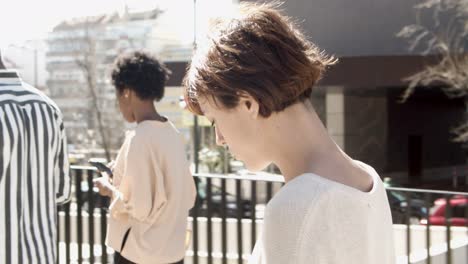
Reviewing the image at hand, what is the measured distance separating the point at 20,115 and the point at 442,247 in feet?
12.8

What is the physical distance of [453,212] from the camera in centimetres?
514

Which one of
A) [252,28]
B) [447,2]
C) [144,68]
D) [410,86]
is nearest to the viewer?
[252,28]

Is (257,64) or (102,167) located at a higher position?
(257,64)

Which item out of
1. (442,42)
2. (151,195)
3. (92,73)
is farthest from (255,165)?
(92,73)

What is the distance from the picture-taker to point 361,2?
77.6 ft

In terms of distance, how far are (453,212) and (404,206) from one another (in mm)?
343

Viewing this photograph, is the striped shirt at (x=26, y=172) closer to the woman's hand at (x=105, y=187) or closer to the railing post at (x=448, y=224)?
the woman's hand at (x=105, y=187)

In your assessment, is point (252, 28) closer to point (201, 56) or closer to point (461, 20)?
point (201, 56)

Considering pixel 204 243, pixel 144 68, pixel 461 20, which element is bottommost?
pixel 204 243

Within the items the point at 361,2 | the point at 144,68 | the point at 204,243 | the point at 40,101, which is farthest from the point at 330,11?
the point at 40,101

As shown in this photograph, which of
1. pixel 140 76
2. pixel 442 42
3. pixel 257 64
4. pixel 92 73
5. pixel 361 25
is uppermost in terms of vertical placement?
pixel 361 25

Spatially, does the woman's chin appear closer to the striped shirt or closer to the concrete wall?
the striped shirt

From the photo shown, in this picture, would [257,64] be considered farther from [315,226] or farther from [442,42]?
[442,42]

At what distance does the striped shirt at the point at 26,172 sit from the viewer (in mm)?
2504
